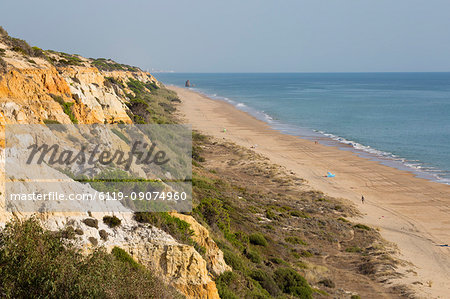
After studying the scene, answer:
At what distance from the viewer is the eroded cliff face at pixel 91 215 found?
886 cm

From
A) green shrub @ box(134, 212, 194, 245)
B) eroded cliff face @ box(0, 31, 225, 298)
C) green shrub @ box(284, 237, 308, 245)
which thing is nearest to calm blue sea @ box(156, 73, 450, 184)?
green shrub @ box(284, 237, 308, 245)

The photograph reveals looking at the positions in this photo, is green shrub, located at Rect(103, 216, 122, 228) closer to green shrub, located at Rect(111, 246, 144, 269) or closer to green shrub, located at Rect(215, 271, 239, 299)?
green shrub, located at Rect(111, 246, 144, 269)

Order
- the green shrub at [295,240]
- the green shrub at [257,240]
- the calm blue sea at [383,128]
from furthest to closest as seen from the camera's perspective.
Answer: the calm blue sea at [383,128]
the green shrub at [295,240]
the green shrub at [257,240]

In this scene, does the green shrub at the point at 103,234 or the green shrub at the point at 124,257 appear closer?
the green shrub at the point at 124,257

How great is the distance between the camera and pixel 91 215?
9.47 meters

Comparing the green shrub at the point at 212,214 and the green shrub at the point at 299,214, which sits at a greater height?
the green shrub at the point at 212,214

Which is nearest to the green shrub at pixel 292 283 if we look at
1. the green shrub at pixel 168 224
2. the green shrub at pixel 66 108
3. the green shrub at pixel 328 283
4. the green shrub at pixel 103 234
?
the green shrub at pixel 328 283

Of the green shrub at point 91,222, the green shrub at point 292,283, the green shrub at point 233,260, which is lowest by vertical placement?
the green shrub at point 292,283

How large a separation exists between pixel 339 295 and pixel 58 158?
11175mm

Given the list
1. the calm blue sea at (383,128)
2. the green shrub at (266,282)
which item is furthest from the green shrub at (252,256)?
the calm blue sea at (383,128)

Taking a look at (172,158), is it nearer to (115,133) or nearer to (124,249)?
(115,133)

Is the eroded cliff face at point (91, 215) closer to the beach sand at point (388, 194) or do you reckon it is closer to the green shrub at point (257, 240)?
the green shrub at point (257, 240)

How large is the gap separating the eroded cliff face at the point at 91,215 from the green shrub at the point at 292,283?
9.86 feet

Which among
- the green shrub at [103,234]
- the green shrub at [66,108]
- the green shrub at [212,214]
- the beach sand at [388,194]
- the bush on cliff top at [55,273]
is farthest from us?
the beach sand at [388,194]
